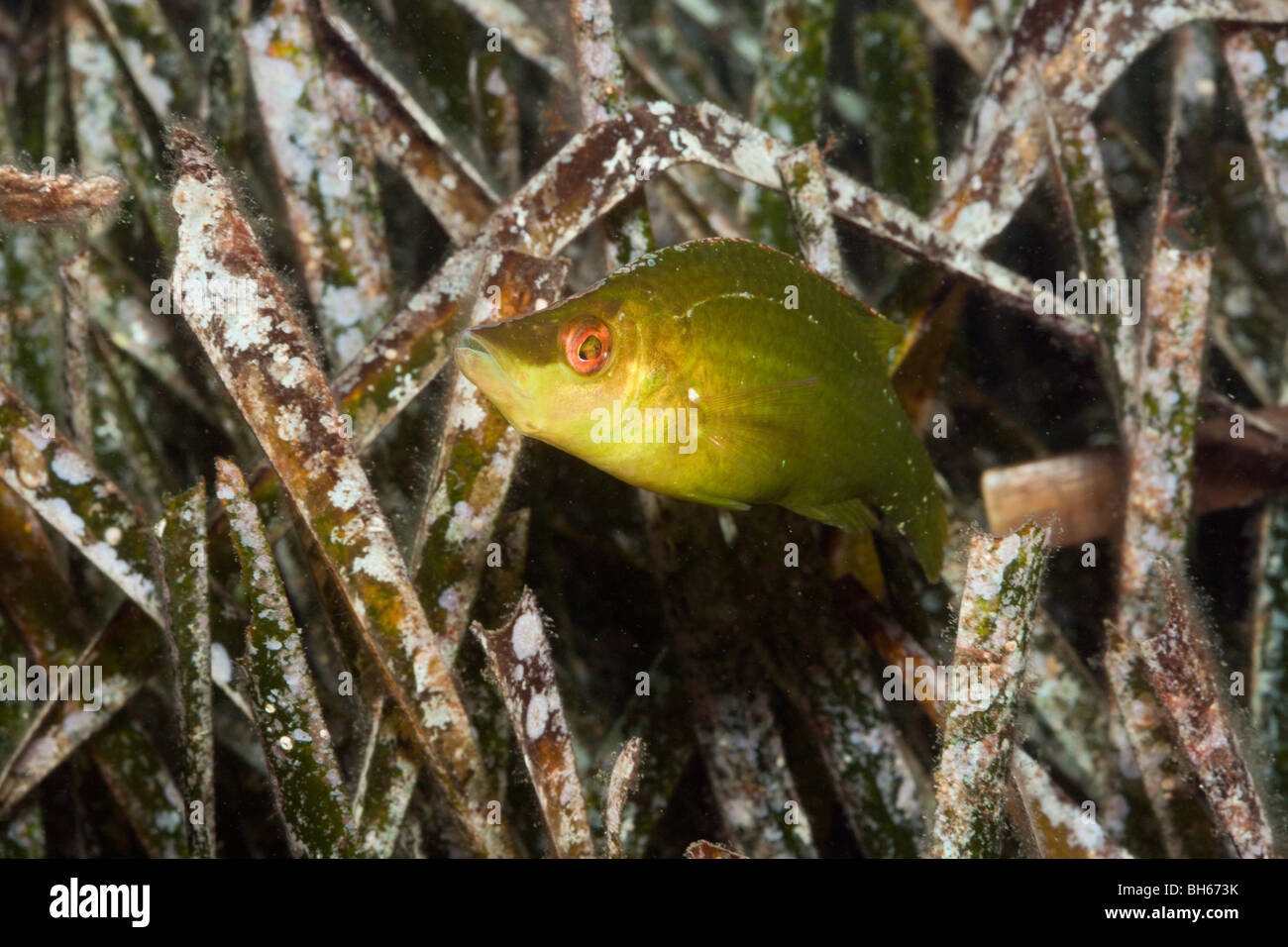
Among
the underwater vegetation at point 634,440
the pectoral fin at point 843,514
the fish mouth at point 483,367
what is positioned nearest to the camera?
the fish mouth at point 483,367

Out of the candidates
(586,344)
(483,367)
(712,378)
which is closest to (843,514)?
(712,378)

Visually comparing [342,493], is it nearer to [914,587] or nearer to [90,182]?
[90,182]

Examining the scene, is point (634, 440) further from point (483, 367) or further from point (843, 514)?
point (843, 514)

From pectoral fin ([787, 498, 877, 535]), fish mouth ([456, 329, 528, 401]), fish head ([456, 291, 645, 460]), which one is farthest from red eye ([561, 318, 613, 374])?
pectoral fin ([787, 498, 877, 535])

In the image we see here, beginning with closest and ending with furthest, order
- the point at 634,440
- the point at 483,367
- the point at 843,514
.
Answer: the point at 483,367 → the point at 634,440 → the point at 843,514

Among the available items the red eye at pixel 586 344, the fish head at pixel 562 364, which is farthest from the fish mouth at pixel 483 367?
the red eye at pixel 586 344

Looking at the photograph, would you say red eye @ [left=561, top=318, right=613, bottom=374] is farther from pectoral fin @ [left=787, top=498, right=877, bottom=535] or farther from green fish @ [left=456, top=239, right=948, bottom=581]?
pectoral fin @ [left=787, top=498, right=877, bottom=535]

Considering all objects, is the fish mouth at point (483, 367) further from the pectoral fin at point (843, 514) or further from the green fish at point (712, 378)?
the pectoral fin at point (843, 514)

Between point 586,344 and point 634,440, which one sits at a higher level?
point 586,344
